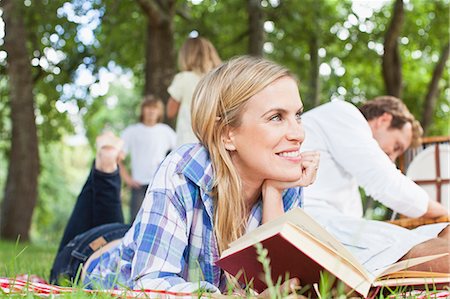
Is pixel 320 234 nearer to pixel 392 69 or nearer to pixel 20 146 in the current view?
pixel 20 146

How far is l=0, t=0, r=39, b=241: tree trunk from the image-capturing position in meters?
11.0

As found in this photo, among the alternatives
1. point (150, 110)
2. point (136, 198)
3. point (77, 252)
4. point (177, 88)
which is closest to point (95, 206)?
point (77, 252)

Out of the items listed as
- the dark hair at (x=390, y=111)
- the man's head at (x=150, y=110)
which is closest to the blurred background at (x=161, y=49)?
the man's head at (x=150, y=110)

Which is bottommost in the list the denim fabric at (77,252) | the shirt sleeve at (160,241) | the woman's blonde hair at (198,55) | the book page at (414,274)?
the denim fabric at (77,252)

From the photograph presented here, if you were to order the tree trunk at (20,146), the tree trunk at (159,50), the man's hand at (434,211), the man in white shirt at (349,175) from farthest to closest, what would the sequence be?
the tree trunk at (20,146) < the tree trunk at (159,50) < the man's hand at (434,211) < the man in white shirt at (349,175)

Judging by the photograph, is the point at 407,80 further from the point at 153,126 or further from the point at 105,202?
the point at 105,202

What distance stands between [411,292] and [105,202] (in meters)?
2.18

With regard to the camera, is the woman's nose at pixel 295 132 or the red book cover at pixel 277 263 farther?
the woman's nose at pixel 295 132

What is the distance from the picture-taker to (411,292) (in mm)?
2201

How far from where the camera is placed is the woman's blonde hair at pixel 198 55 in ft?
19.9

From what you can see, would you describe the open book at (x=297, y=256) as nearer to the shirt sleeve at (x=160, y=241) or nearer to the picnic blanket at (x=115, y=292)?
the picnic blanket at (x=115, y=292)

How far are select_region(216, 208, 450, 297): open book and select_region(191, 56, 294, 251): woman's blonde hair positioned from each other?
1.32 ft

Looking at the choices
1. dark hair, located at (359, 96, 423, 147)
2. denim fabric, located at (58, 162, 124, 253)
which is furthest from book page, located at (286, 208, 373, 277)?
dark hair, located at (359, 96, 423, 147)

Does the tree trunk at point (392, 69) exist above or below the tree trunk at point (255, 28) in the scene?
below
